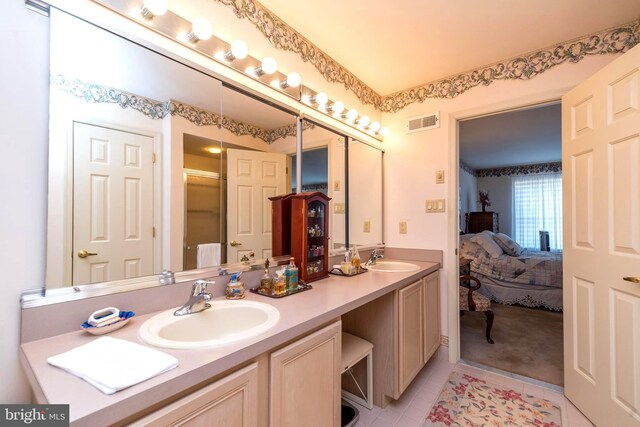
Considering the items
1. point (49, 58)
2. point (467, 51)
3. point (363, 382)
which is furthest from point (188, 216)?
point (467, 51)

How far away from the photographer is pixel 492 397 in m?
1.83

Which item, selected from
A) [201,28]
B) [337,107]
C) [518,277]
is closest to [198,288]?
[201,28]

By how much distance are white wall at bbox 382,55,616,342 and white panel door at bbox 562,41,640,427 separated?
26 cm

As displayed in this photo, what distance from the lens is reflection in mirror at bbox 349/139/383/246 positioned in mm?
2361

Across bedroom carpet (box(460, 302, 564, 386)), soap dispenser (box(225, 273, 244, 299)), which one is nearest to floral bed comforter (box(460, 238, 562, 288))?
bedroom carpet (box(460, 302, 564, 386))

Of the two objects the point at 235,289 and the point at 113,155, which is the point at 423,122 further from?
the point at 113,155

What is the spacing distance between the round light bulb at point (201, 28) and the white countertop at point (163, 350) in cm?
116

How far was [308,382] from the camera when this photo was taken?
105 centimetres

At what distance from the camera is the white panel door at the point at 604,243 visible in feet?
4.52

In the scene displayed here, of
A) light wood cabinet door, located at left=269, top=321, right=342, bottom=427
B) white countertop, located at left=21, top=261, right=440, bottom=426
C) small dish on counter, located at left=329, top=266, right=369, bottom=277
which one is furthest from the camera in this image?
small dish on counter, located at left=329, top=266, right=369, bottom=277

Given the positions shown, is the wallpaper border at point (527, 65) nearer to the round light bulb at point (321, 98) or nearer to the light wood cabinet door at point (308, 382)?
the round light bulb at point (321, 98)

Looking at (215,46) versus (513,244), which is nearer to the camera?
(215,46)

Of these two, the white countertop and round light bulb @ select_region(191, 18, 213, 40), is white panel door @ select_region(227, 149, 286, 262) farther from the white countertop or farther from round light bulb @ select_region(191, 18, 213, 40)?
round light bulb @ select_region(191, 18, 213, 40)

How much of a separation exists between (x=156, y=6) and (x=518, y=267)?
4.25 metres
